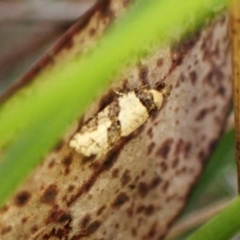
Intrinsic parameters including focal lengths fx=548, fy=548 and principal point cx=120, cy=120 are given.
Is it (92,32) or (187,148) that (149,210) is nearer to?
(187,148)

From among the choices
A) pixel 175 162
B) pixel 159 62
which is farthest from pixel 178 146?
pixel 159 62

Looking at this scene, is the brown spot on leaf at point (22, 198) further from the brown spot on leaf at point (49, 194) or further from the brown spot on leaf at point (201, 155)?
the brown spot on leaf at point (201, 155)

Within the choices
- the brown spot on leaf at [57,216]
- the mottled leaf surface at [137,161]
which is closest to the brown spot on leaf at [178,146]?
the mottled leaf surface at [137,161]

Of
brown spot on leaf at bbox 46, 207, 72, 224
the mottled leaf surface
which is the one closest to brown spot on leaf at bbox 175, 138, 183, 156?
the mottled leaf surface

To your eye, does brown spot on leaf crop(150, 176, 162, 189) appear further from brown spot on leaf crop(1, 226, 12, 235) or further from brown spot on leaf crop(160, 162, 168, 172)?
brown spot on leaf crop(1, 226, 12, 235)

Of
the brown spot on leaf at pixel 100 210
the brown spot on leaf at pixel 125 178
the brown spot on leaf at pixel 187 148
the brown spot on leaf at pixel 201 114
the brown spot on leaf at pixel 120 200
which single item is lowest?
the brown spot on leaf at pixel 100 210

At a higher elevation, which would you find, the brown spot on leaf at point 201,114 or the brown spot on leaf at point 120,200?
the brown spot on leaf at point 201,114
